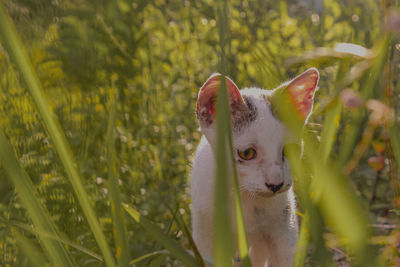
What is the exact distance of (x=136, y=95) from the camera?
2648mm

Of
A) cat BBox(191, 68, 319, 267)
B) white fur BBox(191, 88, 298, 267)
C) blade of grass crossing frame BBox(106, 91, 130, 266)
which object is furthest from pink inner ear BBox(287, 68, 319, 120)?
blade of grass crossing frame BBox(106, 91, 130, 266)

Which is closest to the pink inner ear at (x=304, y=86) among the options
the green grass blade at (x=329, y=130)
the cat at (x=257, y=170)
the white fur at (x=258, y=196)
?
the cat at (x=257, y=170)

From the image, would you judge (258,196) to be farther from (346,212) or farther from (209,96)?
(346,212)

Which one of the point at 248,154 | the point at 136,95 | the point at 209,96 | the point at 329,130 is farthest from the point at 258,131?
the point at 136,95

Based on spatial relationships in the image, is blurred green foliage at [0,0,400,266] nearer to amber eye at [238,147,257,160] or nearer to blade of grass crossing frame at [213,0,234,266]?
amber eye at [238,147,257,160]

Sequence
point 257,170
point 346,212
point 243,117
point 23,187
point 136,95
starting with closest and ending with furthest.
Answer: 1. point 346,212
2. point 23,187
3. point 257,170
4. point 243,117
5. point 136,95

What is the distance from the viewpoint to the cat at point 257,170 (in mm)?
1504

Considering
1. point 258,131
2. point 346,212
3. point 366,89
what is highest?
point 366,89

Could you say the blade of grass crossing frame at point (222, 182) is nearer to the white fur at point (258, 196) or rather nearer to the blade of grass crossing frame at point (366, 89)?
the blade of grass crossing frame at point (366, 89)

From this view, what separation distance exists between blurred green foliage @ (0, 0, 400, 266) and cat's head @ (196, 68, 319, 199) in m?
0.11

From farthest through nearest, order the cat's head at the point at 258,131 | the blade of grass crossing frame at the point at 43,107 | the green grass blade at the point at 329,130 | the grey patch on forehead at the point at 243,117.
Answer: the grey patch on forehead at the point at 243,117
the cat's head at the point at 258,131
the green grass blade at the point at 329,130
the blade of grass crossing frame at the point at 43,107

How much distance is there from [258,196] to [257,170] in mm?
178

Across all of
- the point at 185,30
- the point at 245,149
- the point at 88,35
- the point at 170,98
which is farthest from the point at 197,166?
the point at 185,30

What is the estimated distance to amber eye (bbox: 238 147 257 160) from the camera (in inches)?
60.9
